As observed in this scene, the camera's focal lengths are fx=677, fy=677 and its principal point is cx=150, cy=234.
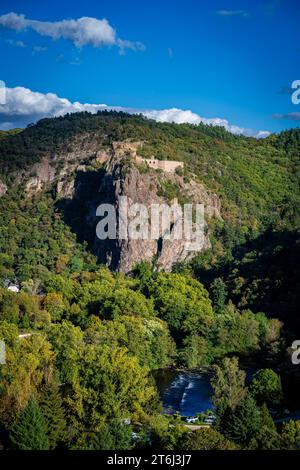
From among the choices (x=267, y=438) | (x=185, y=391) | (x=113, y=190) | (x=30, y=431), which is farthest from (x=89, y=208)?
(x=267, y=438)

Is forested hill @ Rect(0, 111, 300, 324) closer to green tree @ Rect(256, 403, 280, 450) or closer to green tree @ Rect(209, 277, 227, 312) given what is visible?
green tree @ Rect(209, 277, 227, 312)

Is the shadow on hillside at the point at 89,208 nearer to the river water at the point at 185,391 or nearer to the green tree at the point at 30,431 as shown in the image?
the river water at the point at 185,391

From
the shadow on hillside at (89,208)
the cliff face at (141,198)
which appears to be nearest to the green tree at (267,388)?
the cliff face at (141,198)

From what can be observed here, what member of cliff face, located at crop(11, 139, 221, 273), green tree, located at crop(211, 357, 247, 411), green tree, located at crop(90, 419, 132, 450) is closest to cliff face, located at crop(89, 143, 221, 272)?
cliff face, located at crop(11, 139, 221, 273)

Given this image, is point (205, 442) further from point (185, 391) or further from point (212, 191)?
point (212, 191)
